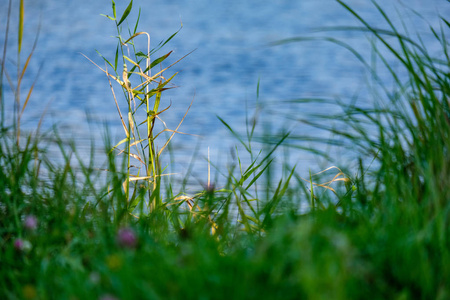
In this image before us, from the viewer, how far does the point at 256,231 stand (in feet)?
4.86

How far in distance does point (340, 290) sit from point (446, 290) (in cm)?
26

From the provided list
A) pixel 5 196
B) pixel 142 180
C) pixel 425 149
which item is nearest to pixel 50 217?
pixel 5 196

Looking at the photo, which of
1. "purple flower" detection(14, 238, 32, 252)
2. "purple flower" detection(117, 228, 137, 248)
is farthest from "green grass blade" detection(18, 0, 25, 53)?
"purple flower" detection(117, 228, 137, 248)

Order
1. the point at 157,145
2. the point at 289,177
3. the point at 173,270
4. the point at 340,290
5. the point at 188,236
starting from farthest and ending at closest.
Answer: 1. the point at 157,145
2. the point at 289,177
3. the point at 188,236
4. the point at 173,270
5. the point at 340,290

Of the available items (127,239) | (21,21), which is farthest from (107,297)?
(21,21)

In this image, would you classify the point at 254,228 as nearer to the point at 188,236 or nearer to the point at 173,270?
the point at 188,236

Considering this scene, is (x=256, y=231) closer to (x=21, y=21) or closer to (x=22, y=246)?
(x=22, y=246)

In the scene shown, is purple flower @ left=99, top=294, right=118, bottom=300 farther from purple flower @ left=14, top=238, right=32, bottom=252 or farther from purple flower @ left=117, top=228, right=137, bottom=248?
purple flower @ left=14, top=238, right=32, bottom=252

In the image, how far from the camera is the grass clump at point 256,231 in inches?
32.8

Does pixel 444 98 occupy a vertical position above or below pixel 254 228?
above

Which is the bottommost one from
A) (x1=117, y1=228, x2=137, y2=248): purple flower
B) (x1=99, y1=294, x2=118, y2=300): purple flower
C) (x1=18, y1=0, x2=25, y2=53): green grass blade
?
(x1=99, y1=294, x2=118, y2=300): purple flower

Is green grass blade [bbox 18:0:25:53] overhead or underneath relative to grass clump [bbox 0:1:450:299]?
overhead

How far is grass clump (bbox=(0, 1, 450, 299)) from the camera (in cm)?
83

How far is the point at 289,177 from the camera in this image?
59.4 inches
